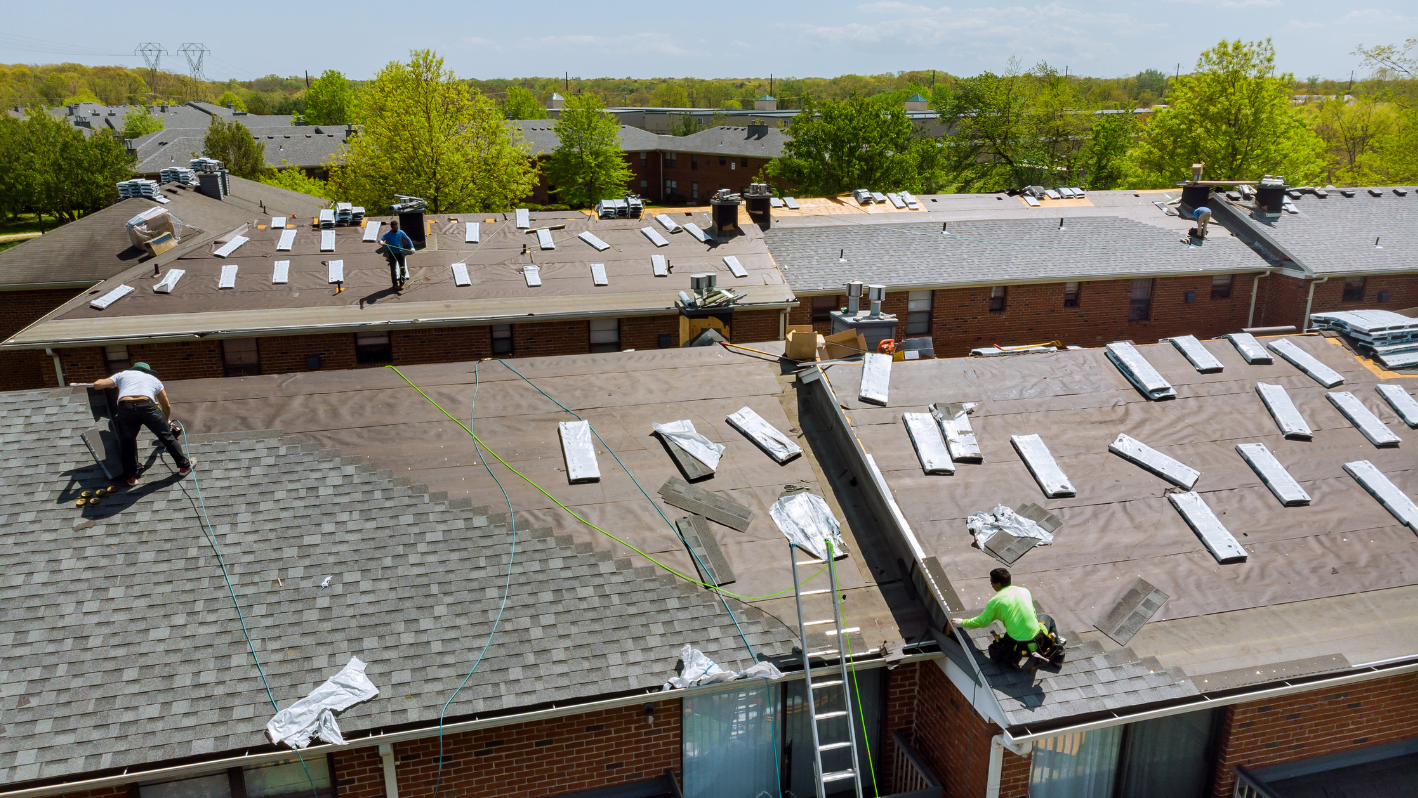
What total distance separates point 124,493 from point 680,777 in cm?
737

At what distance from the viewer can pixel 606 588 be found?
394 inches

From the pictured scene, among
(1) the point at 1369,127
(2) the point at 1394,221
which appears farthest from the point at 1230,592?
(1) the point at 1369,127

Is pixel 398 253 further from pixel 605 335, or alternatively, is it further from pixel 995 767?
pixel 995 767

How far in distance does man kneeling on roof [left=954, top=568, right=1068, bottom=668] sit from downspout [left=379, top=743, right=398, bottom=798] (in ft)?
19.0

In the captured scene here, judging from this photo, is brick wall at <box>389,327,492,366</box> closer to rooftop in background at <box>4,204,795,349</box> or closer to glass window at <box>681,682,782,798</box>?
rooftop in background at <box>4,204,795,349</box>

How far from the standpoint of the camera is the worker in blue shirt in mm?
21203

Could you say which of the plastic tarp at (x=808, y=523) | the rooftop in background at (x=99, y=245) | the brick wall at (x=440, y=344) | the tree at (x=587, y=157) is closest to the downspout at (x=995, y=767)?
the plastic tarp at (x=808, y=523)

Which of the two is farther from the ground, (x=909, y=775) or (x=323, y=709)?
(x=323, y=709)

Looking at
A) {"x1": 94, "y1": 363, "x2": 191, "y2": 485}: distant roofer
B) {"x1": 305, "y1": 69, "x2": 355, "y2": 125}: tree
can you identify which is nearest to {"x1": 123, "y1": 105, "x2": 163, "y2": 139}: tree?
{"x1": 305, "y1": 69, "x2": 355, "y2": 125}: tree

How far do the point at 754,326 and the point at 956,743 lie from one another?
14.0 meters

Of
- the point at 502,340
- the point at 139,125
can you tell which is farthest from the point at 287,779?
the point at 139,125

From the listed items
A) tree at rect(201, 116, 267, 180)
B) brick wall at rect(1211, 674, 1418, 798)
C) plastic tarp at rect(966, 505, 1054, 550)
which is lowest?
brick wall at rect(1211, 674, 1418, 798)

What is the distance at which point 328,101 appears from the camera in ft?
336

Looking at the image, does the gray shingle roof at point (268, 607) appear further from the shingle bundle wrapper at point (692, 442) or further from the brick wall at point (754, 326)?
the brick wall at point (754, 326)
